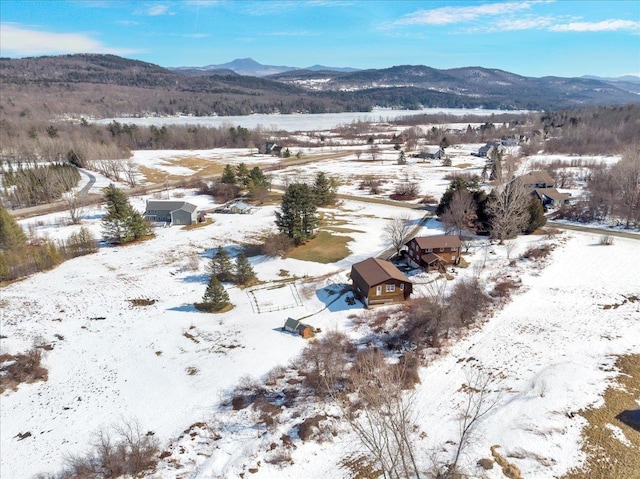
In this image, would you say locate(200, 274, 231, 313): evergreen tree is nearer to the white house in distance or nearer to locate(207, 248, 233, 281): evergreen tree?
locate(207, 248, 233, 281): evergreen tree

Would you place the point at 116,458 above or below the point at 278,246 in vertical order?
below

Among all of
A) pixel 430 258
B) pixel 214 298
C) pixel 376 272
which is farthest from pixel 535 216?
pixel 214 298

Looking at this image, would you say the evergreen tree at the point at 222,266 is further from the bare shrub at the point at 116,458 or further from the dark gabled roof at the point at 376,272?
the bare shrub at the point at 116,458

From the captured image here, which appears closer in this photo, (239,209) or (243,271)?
(243,271)

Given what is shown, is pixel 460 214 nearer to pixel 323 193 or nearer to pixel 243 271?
pixel 323 193

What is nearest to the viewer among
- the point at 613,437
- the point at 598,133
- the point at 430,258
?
the point at 613,437

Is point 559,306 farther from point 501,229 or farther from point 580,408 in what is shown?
point 501,229

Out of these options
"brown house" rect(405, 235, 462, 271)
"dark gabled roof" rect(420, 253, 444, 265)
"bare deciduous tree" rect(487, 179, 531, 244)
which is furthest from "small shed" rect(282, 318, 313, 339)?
"bare deciduous tree" rect(487, 179, 531, 244)
